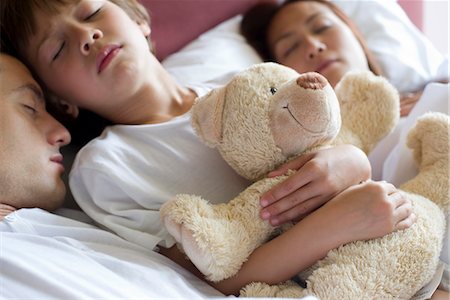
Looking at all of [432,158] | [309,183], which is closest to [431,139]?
[432,158]

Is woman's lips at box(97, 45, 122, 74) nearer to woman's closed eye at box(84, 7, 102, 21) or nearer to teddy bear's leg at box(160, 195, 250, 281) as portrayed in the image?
woman's closed eye at box(84, 7, 102, 21)

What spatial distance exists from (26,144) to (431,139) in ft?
2.46

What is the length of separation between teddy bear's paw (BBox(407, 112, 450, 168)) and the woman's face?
1.28 ft

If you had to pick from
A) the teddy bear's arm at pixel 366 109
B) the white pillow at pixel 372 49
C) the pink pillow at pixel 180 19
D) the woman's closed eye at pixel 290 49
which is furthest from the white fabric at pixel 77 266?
the woman's closed eye at pixel 290 49

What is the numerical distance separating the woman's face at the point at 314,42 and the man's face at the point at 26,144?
0.72 m

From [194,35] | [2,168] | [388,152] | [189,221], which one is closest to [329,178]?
[189,221]

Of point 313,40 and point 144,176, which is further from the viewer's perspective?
point 313,40

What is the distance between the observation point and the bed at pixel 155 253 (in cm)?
81

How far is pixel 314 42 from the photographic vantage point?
60.9 inches

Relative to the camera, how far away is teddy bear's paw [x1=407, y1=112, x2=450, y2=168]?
1.07 metres

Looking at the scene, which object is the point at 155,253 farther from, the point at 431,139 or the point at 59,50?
the point at 431,139

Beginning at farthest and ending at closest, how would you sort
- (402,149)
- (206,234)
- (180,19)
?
(180,19), (402,149), (206,234)

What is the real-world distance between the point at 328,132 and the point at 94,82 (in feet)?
1.58

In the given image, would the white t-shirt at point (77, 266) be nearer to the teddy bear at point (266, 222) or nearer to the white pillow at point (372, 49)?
the teddy bear at point (266, 222)
